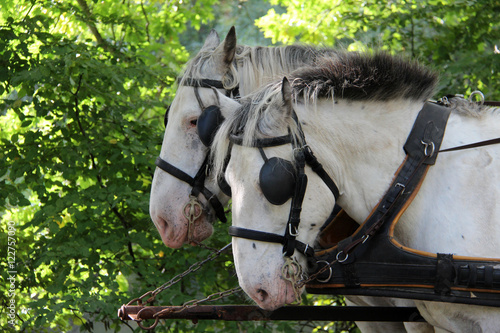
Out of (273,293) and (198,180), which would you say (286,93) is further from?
(198,180)

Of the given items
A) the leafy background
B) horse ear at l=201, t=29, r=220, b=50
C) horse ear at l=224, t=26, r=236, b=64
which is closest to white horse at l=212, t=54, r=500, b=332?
horse ear at l=224, t=26, r=236, b=64

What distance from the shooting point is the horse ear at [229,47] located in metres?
2.97

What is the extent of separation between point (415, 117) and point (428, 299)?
68 centimetres

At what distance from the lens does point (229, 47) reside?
3000 mm

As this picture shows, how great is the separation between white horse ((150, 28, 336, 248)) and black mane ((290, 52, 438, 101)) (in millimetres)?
467

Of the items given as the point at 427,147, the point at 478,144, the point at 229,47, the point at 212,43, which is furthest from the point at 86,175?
the point at 478,144

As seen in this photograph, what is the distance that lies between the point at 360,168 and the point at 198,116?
1.10m

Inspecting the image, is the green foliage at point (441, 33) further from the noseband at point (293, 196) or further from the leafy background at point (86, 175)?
the noseband at point (293, 196)

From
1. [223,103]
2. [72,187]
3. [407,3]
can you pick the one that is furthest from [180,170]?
[407,3]

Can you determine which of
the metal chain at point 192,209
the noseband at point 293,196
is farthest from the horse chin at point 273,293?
the metal chain at point 192,209

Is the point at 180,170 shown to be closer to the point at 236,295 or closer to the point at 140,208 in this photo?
the point at 140,208

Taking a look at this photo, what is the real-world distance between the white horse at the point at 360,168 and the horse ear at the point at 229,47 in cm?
88

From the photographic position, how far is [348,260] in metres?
2.04

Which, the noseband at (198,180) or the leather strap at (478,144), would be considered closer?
the leather strap at (478,144)
